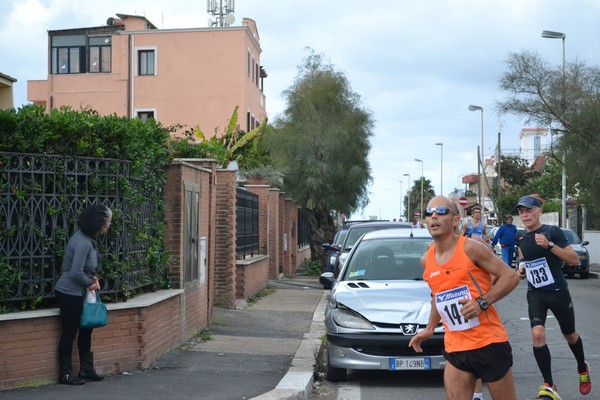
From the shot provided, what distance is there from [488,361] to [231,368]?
200 inches

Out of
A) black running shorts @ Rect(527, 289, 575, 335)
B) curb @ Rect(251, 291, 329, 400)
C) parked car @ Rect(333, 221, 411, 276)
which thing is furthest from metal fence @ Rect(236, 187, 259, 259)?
black running shorts @ Rect(527, 289, 575, 335)

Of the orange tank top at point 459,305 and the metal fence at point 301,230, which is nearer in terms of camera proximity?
the orange tank top at point 459,305

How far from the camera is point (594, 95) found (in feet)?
103

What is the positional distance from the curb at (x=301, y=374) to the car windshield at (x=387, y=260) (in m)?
1.12

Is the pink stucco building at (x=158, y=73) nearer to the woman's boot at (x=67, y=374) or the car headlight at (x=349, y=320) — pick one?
the car headlight at (x=349, y=320)

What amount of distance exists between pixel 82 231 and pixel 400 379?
3787 mm

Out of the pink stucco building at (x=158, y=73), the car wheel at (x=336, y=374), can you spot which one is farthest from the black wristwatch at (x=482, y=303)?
the pink stucco building at (x=158, y=73)

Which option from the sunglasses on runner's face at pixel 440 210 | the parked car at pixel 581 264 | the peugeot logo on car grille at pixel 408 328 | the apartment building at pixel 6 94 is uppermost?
the apartment building at pixel 6 94

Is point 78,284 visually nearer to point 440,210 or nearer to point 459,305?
point 440,210

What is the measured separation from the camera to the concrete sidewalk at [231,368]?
27.1 ft

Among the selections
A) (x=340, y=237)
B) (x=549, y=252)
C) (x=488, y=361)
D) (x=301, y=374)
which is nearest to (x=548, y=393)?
(x=549, y=252)

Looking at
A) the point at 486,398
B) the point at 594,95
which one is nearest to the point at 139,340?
the point at 486,398

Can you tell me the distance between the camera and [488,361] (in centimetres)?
543

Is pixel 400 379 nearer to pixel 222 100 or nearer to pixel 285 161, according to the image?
pixel 285 161
